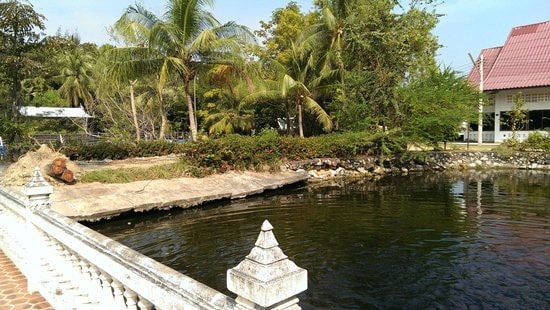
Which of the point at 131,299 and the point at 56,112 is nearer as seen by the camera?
the point at 131,299

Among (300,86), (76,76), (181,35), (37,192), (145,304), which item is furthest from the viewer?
(76,76)

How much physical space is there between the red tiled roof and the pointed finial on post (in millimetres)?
30712

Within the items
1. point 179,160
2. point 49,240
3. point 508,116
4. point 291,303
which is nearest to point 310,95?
point 179,160

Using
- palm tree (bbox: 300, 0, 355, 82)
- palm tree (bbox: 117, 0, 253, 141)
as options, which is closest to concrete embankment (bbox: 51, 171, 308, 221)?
palm tree (bbox: 117, 0, 253, 141)

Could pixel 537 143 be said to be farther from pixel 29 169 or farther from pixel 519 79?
pixel 29 169

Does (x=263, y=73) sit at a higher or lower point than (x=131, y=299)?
higher

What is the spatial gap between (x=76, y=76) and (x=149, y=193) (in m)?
31.9

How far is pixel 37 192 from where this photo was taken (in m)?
5.07

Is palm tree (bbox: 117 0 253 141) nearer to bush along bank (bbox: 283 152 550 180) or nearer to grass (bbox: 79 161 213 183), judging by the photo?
grass (bbox: 79 161 213 183)

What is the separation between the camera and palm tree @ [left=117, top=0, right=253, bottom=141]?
58.4ft

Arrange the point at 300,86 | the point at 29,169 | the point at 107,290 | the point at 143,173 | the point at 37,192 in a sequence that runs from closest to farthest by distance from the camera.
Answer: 1. the point at 107,290
2. the point at 37,192
3. the point at 29,169
4. the point at 143,173
5. the point at 300,86

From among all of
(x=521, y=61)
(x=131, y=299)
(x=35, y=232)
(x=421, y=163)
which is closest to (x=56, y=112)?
(x=421, y=163)

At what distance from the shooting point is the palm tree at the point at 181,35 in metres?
17.8

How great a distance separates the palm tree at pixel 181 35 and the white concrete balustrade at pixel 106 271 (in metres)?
12.5
